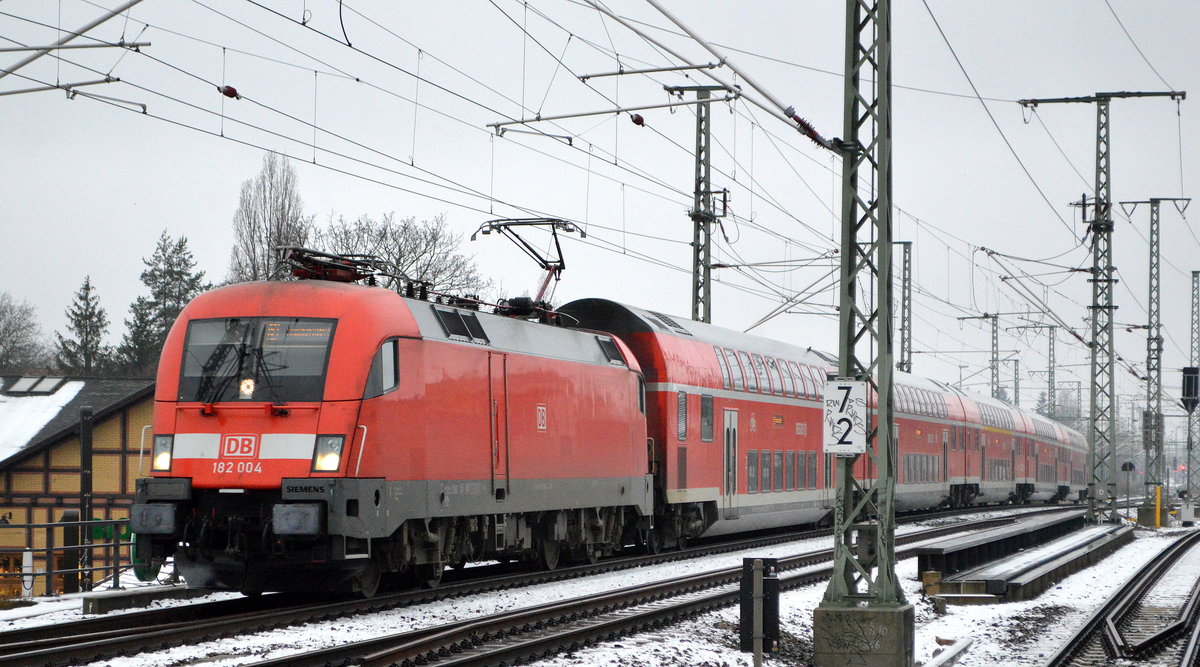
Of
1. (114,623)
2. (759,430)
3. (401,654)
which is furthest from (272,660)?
(759,430)

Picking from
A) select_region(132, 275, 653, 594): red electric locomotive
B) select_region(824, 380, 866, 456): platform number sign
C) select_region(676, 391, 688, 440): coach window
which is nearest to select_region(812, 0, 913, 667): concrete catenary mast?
→ select_region(824, 380, 866, 456): platform number sign

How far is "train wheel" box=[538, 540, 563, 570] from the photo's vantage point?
65.6ft

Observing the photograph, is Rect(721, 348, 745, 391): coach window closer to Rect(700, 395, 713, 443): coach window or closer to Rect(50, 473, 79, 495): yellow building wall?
Rect(700, 395, 713, 443): coach window

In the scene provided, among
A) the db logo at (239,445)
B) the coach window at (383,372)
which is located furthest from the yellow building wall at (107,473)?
the coach window at (383,372)

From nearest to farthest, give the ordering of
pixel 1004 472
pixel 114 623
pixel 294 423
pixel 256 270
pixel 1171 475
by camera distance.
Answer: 1. pixel 114 623
2. pixel 294 423
3. pixel 256 270
4. pixel 1004 472
5. pixel 1171 475

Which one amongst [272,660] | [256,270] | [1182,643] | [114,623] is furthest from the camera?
[256,270]

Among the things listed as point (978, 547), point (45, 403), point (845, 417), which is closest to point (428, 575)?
point (845, 417)

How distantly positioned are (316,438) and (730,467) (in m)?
13.0

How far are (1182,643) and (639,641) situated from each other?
22.7ft

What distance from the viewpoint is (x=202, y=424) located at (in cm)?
1475

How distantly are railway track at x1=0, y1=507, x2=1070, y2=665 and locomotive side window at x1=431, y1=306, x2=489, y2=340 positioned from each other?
3119mm

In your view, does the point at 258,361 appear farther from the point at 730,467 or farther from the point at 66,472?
the point at 66,472

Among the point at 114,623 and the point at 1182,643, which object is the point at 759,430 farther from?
the point at 114,623

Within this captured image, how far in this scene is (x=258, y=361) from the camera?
48.6 ft
